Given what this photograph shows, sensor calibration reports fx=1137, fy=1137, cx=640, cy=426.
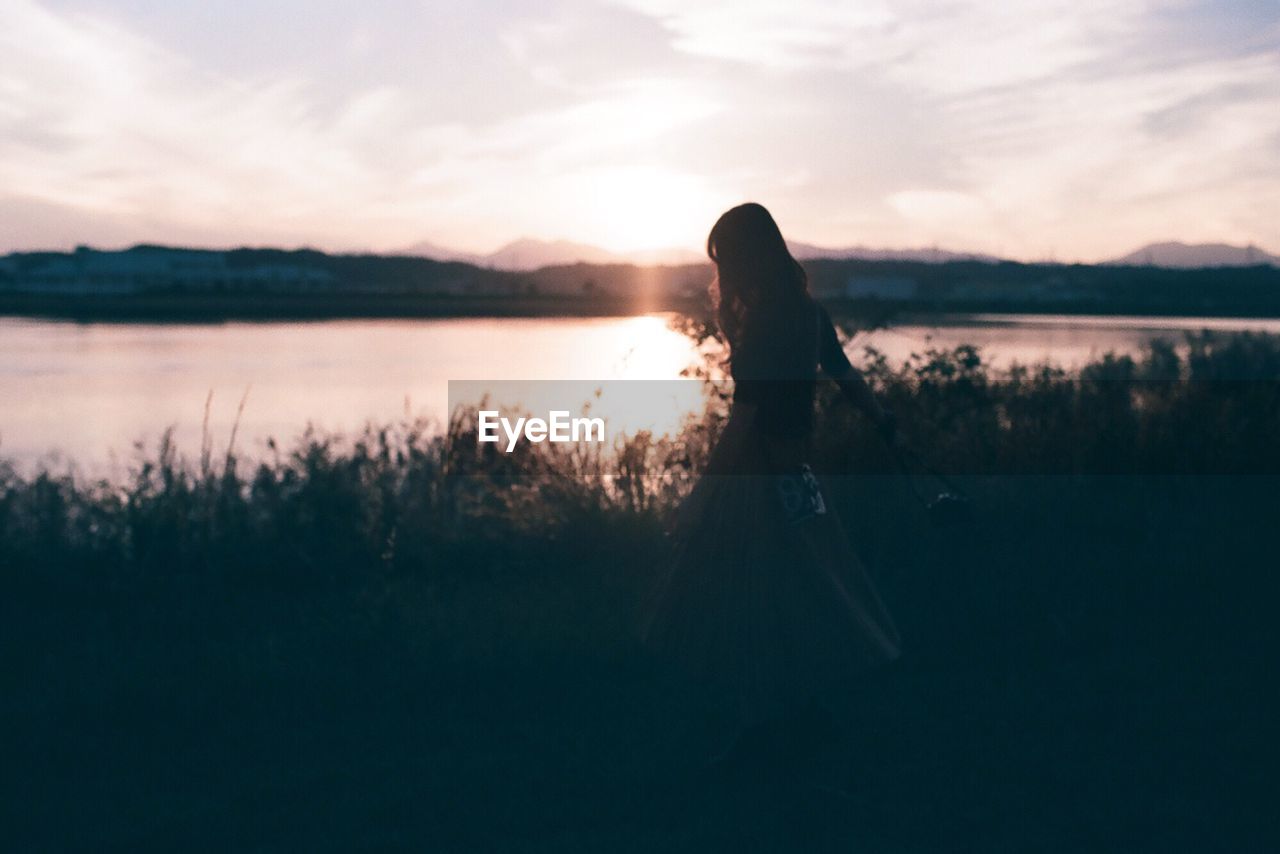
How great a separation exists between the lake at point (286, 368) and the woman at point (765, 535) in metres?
4.66

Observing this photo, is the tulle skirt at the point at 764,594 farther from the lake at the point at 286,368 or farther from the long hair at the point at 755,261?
the lake at the point at 286,368

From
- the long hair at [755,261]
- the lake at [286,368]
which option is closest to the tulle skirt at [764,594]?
the long hair at [755,261]

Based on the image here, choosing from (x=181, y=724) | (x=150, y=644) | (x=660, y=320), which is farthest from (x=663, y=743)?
(x=660, y=320)

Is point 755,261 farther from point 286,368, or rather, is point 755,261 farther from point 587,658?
point 286,368

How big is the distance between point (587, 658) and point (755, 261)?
2.39 m

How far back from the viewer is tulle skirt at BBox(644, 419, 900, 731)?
4586 mm

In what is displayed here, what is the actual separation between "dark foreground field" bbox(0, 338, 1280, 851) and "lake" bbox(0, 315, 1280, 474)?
5.30ft

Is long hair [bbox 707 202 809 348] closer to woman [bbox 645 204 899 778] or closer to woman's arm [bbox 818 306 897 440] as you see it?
woman [bbox 645 204 899 778]

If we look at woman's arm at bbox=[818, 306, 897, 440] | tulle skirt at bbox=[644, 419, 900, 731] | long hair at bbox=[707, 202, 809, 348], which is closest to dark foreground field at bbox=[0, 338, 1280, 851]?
tulle skirt at bbox=[644, 419, 900, 731]

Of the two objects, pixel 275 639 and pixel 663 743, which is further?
pixel 275 639

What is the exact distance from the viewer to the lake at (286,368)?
12.1 metres

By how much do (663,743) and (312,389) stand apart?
24.6 m

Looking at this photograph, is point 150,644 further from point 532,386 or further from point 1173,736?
point 532,386

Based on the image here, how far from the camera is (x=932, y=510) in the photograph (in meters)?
5.48
